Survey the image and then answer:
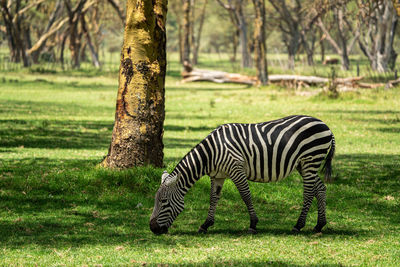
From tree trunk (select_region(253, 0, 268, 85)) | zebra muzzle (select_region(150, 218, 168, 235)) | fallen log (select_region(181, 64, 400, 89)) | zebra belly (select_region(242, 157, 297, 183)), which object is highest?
tree trunk (select_region(253, 0, 268, 85))

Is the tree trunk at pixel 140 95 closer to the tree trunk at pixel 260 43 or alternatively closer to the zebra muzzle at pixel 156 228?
the zebra muzzle at pixel 156 228

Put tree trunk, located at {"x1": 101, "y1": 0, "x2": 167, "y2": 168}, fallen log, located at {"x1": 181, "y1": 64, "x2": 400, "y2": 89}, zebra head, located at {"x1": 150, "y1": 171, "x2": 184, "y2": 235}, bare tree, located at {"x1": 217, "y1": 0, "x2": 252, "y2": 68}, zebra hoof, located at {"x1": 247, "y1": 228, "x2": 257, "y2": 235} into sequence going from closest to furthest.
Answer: zebra head, located at {"x1": 150, "y1": 171, "x2": 184, "y2": 235} → zebra hoof, located at {"x1": 247, "y1": 228, "x2": 257, "y2": 235} → tree trunk, located at {"x1": 101, "y1": 0, "x2": 167, "y2": 168} → fallen log, located at {"x1": 181, "y1": 64, "x2": 400, "y2": 89} → bare tree, located at {"x1": 217, "y1": 0, "x2": 252, "y2": 68}

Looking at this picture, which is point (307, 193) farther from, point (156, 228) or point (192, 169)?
point (156, 228)

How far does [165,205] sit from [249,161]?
1344 mm

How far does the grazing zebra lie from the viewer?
848 cm

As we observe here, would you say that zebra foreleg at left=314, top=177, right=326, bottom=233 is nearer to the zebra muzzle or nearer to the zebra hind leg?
the zebra hind leg

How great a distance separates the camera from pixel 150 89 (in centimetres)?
1223

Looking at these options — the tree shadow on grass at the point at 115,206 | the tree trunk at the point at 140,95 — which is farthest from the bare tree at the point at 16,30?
the tree shadow on grass at the point at 115,206

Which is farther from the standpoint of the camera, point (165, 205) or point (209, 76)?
point (209, 76)

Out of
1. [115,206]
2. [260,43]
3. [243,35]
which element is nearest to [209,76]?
[260,43]

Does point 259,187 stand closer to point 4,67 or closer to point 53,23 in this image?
point 4,67

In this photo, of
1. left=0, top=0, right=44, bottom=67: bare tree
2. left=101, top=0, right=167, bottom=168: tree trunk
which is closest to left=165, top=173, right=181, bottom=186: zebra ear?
left=101, top=0, right=167, bottom=168: tree trunk

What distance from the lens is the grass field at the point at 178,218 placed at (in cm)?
763

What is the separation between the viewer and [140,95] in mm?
12117
